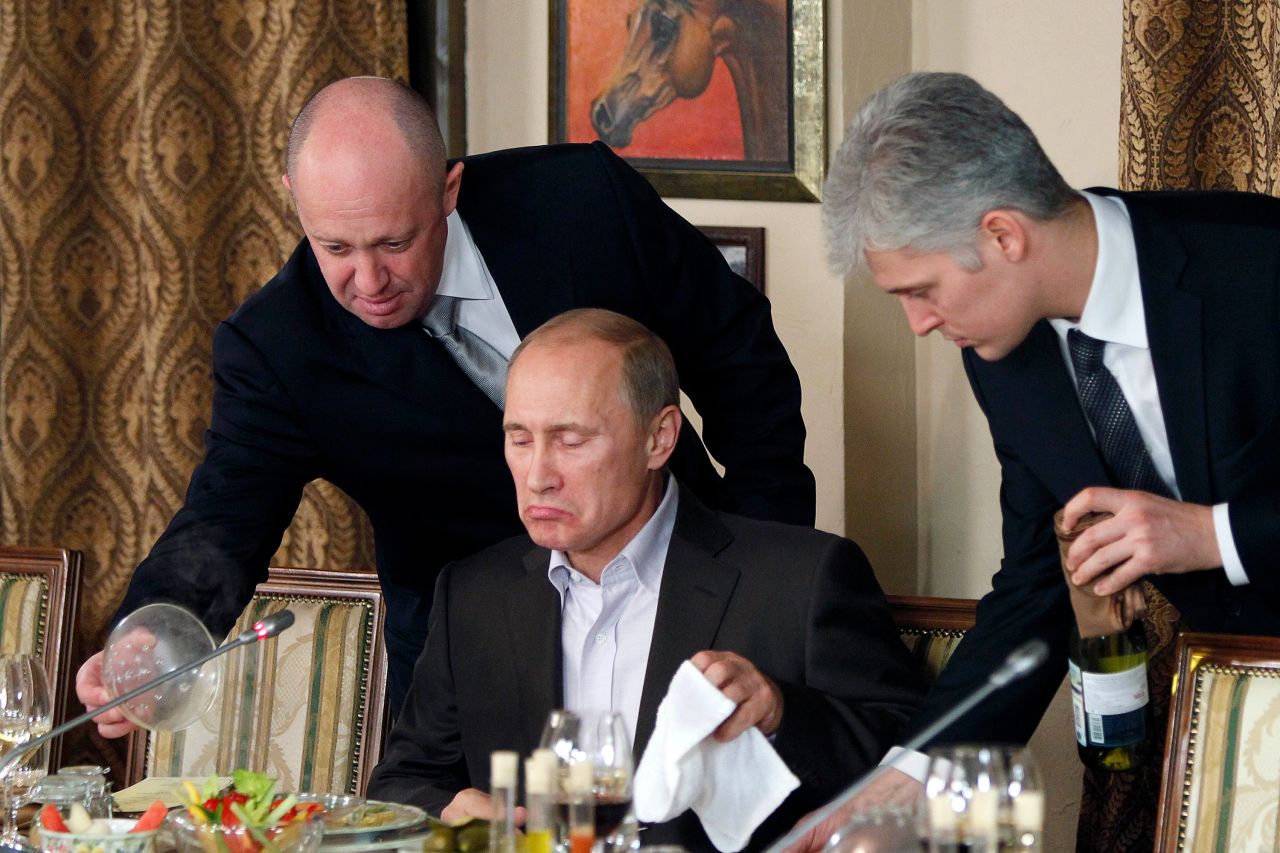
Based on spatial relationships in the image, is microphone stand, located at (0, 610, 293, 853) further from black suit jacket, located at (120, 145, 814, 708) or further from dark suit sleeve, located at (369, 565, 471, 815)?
black suit jacket, located at (120, 145, 814, 708)

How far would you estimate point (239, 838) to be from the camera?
5.83ft

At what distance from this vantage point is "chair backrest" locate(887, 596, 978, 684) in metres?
2.47

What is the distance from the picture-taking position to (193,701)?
2.04 m

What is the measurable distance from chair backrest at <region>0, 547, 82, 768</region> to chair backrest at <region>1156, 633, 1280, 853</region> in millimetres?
1932

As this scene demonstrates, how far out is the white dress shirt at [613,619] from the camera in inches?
98.3

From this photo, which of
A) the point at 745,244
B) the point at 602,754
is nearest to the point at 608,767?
the point at 602,754

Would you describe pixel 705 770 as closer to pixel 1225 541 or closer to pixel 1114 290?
pixel 1225 541

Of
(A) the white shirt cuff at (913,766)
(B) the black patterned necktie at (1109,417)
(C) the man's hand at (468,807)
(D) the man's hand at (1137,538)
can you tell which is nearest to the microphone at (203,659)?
(C) the man's hand at (468,807)

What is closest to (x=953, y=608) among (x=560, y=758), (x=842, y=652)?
(x=842, y=652)

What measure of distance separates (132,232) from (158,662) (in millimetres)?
2095

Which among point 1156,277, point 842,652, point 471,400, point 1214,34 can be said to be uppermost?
point 1214,34

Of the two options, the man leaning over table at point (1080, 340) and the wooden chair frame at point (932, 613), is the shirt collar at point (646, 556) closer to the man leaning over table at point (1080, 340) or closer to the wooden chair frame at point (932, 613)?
the wooden chair frame at point (932, 613)

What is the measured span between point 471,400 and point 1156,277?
1.13 m

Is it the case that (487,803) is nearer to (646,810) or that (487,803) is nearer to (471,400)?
(646,810)
